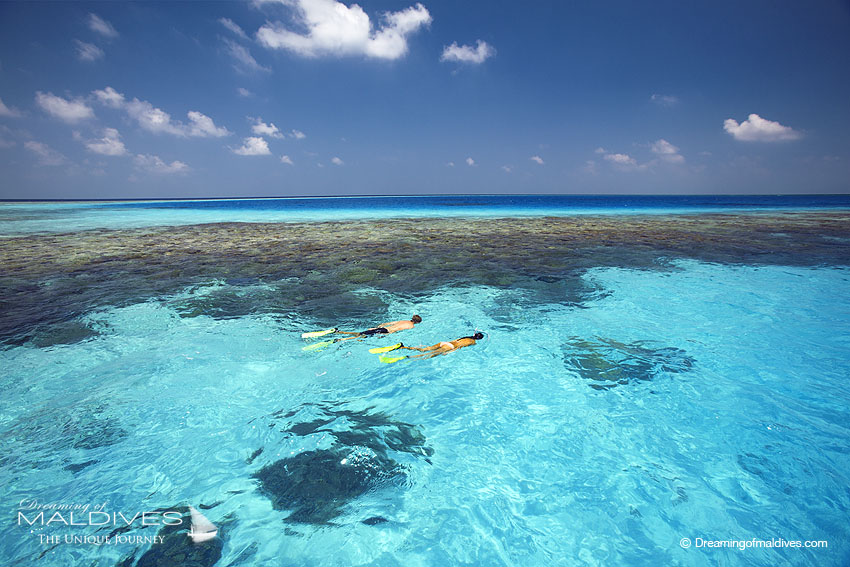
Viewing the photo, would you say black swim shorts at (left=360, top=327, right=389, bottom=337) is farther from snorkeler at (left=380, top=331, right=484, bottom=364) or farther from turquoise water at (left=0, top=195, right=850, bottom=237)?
turquoise water at (left=0, top=195, right=850, bottom=237)

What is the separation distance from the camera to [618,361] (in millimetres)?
7414

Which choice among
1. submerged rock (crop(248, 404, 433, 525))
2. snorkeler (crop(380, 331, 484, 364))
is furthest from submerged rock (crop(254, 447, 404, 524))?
snorkeler (crop(380, 331, 484, 364))

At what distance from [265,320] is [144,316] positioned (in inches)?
135

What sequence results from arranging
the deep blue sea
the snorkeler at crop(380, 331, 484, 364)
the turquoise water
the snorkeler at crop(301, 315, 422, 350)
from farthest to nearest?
the turquoise water < the snorkeler at crop(301, 315, 422, 350) < the snorkeler at crop(380, 331, 484, 364) < the deep blue sea

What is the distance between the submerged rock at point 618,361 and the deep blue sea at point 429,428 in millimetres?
55

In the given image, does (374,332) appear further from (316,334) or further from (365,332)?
(316,334)

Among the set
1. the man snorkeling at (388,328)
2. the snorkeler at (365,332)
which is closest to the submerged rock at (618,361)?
the man snorkeling at (388,328)

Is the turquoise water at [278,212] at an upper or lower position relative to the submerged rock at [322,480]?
upper

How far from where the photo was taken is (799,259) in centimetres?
1664

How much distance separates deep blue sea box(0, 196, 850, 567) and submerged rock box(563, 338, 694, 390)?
2.2 inches

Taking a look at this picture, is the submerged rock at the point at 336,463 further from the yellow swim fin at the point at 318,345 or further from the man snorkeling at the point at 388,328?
the man snorkeling at the point at 388,328

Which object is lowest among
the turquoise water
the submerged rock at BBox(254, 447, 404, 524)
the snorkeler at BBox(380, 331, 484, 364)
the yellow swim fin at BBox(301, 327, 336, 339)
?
the submerged rock at BBox(254, 447, 404, 524)

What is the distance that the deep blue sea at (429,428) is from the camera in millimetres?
3832

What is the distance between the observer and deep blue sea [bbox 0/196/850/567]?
3832mm
